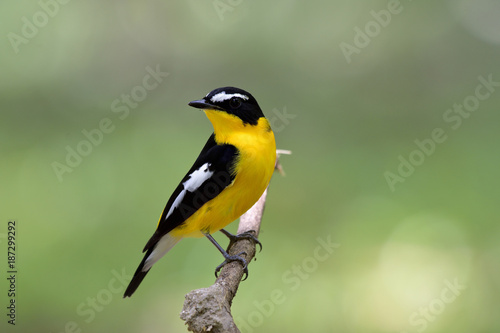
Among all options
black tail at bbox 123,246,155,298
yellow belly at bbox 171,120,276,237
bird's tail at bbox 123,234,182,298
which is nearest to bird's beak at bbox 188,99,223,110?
yellow belly at bbox 171,120,276,237

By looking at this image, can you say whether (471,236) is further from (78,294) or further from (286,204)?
(78,294)

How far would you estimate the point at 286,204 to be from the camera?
6656mm

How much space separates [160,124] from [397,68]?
411cm

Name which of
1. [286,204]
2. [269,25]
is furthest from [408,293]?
[269,25]

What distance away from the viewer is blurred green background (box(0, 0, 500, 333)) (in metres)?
5.30

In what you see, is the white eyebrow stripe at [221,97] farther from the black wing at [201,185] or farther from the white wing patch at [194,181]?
the white wing patch at [194,181]

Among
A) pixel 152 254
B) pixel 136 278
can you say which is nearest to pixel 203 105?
pixel 152 254

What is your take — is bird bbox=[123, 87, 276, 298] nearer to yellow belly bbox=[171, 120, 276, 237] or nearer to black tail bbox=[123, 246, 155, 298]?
yellow belly bbox=[171, 120, 276, 237]

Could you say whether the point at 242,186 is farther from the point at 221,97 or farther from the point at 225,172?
the point at 221,97

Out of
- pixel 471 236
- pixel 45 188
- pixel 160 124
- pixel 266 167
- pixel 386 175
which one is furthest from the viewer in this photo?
pixel 160 124

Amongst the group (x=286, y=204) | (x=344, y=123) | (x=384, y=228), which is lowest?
(x=384, y=228)

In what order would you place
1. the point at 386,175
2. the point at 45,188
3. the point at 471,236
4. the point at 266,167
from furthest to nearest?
the point at 386,175, the point at 45,188, the point at 471,236, the point at 266,167

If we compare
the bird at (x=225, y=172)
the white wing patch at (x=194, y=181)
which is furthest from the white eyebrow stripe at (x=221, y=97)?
the white wing patch at (x=194, y=181)

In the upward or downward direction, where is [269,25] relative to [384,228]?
upward
